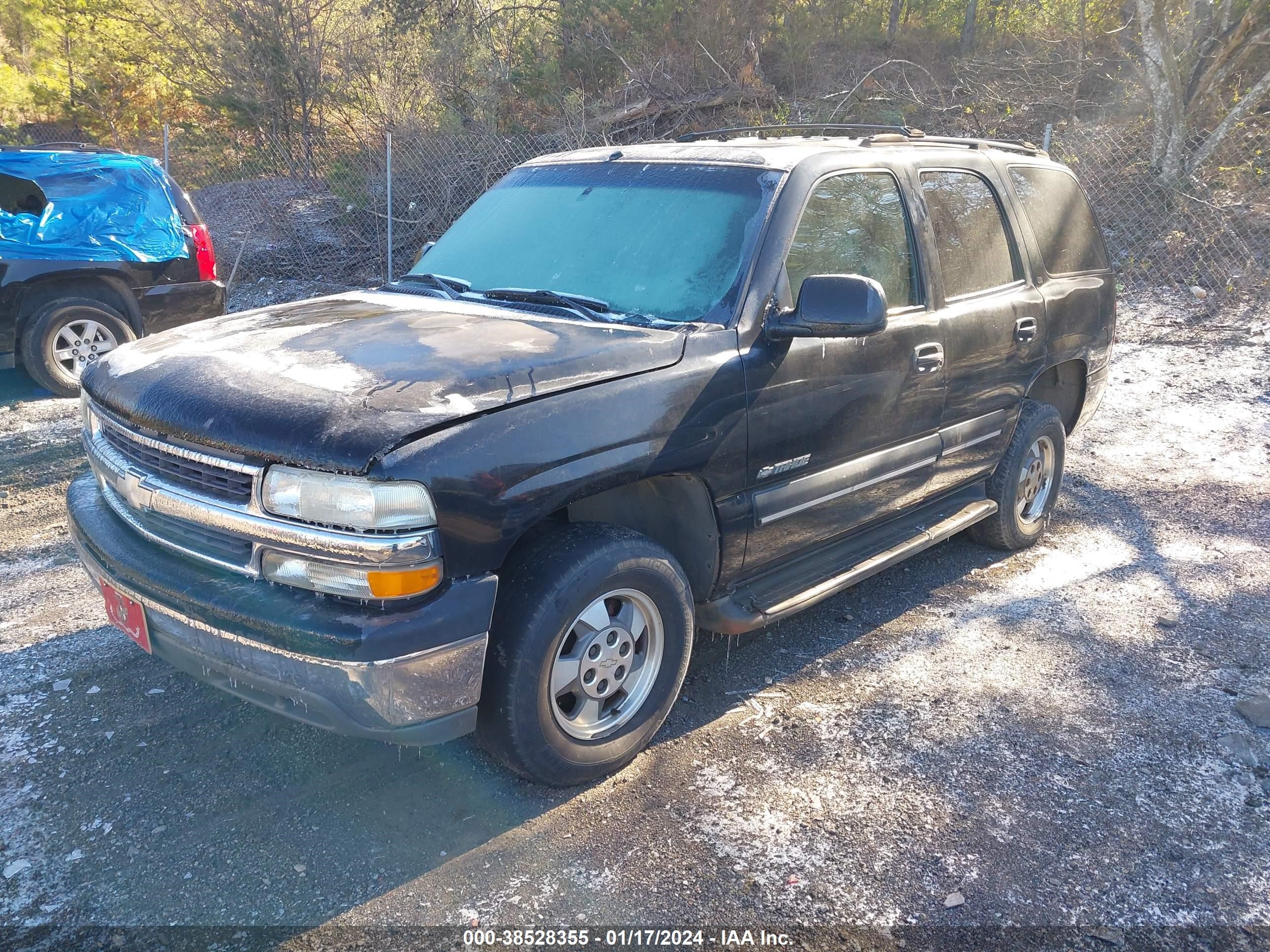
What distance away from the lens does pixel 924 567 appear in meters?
4.98

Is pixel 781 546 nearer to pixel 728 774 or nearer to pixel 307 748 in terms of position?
pixel 728 774

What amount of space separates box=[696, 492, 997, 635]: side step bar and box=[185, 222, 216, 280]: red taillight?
20.6 feet

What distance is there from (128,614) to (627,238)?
2117 mm

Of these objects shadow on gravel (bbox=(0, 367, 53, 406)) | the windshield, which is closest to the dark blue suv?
shadow on gravel (bbox=(0, 367, 53, 406))

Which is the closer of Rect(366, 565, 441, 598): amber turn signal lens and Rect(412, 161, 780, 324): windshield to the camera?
Rect(366, 565, 441, 598): amber turn signal lens

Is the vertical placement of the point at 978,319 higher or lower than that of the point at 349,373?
lower

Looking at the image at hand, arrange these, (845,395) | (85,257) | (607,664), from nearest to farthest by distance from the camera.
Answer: (607,664)
(845,395)
(85,257)

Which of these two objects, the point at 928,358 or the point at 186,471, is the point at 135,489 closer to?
the point at 186,471

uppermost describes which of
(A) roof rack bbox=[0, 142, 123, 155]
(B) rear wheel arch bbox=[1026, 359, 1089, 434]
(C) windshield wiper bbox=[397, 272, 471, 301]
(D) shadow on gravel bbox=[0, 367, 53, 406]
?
(A) roof rack bbox=[0, 142, 123, 155]

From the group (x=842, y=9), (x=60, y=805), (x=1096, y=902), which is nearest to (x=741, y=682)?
(x=1096, y=902)

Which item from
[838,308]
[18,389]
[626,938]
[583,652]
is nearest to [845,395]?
[838,308]

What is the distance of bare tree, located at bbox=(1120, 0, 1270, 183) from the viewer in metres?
10.1

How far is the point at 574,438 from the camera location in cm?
273

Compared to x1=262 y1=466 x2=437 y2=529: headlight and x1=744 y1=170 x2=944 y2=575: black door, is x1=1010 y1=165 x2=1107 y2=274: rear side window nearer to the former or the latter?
x1=744 y1=170 x2=944 y2=575: black door
